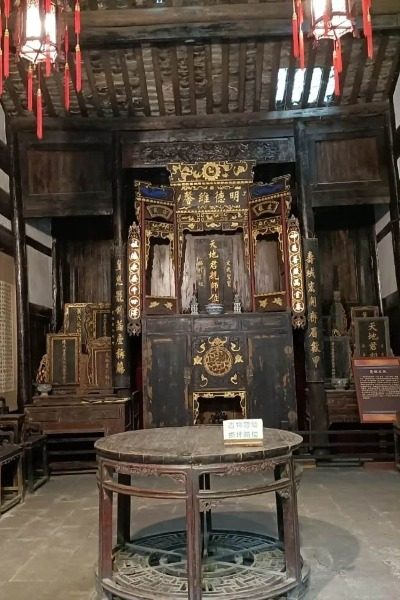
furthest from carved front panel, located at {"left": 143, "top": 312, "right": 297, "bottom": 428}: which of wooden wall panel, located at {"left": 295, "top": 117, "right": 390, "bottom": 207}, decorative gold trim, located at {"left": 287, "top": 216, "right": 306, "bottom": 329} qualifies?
wooden wall panel, located at {"left": 295, "top": 117, "right": 390, "bottom": 207}

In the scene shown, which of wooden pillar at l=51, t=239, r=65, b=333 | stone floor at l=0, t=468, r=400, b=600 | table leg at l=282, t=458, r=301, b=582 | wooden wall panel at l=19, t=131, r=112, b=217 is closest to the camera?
table leg at l=282, t=458, r=301, b=582

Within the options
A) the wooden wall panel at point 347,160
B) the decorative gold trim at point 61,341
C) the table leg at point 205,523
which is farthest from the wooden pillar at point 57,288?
the table leg at point 205,523

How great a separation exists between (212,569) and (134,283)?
4.15m

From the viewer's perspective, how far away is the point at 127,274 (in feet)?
21.9

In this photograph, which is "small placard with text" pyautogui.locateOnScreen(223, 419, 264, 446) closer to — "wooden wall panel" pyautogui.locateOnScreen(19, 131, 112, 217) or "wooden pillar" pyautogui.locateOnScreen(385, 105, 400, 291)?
"wooden pillar" pyautogui.locateOnScreen(385, 105, 400, 291)

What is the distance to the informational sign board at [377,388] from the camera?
19.9 feet

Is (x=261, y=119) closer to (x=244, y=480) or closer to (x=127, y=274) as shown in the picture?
(x=127, y=274)

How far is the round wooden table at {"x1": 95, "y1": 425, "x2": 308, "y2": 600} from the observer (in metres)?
2.50

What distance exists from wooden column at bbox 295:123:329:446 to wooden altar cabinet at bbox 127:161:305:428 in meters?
0.14

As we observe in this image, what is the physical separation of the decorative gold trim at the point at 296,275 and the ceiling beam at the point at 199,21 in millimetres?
2177

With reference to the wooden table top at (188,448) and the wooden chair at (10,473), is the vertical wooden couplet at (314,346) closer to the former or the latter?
the wooden chair at (10,473)

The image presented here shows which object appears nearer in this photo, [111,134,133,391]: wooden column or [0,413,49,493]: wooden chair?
[0,413,49,493]: wooden chair

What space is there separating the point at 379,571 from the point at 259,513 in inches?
55.9

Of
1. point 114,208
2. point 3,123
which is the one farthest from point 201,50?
point 3,123
